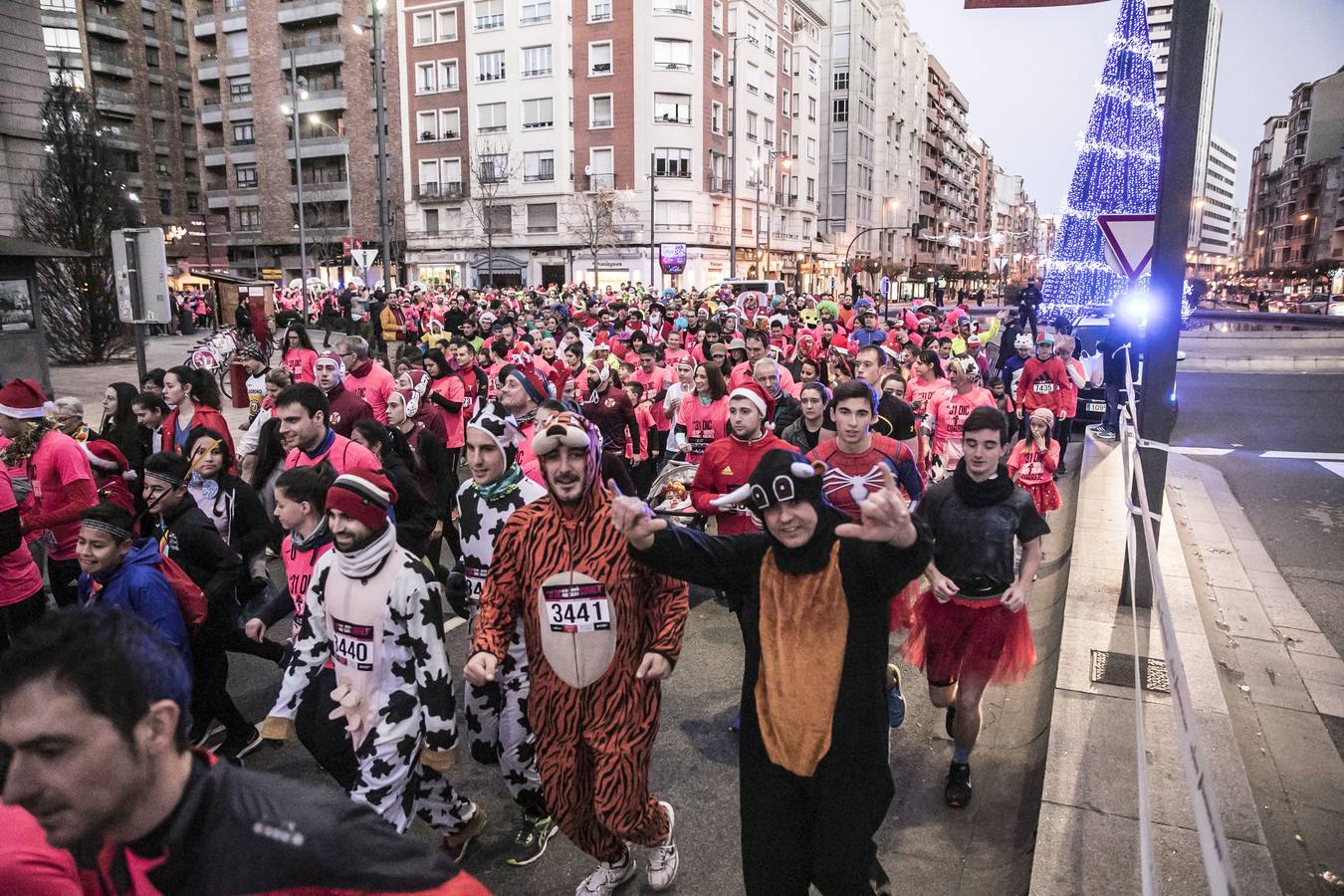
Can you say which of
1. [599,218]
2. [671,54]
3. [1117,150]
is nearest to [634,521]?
[1117,150]

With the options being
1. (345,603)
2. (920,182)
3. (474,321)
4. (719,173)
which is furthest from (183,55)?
(345,603)

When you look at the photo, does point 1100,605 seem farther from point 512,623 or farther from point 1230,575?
point 512,623

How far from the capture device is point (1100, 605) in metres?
6.22

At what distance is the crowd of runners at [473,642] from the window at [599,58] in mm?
56121

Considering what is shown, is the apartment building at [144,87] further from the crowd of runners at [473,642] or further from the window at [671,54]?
the crowd of runners at [473,642]

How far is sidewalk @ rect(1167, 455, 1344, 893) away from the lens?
3971mm

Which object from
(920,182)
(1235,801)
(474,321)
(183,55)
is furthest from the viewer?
(920,182)

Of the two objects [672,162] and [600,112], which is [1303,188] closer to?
[672,162]

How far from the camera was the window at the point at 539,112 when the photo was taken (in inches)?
2263

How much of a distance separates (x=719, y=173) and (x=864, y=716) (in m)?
60.2

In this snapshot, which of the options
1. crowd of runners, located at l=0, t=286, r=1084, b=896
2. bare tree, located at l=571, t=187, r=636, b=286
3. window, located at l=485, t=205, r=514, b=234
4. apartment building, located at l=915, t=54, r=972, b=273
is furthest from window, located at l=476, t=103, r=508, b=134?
apartment building, located at l=915, t=54, r=972, b=273

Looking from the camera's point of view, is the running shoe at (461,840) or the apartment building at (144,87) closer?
the running shoe at (461,840)

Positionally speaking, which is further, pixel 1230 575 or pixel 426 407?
pixel 426 407

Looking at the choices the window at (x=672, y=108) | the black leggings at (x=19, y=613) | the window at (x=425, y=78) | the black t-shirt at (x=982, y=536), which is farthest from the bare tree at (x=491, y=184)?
the black t-shirt at (x=982, y=536)
